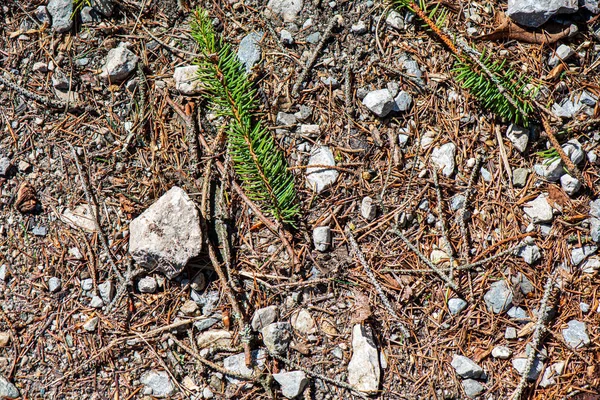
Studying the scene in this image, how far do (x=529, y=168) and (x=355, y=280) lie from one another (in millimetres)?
1134

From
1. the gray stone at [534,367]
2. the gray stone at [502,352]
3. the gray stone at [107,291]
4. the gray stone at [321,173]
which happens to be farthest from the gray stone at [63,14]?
the gray stone at [534,367]

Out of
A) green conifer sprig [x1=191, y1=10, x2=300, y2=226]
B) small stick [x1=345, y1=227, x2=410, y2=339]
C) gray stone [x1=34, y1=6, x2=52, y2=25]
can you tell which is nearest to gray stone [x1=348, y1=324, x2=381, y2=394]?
small stick [x1=345, y1=227, x2=410, y2=339]

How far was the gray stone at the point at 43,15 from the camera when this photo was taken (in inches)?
110

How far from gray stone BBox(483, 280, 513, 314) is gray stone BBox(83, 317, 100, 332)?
86.5 inches

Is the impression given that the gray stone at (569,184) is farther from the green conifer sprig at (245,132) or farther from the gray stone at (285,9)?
the gray stone at (285,9)

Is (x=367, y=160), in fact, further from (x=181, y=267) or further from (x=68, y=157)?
(x=68, y=157)

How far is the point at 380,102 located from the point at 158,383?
2018 millimetres

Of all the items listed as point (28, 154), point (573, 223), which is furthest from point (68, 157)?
point (573, 223)

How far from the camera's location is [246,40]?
106 inches

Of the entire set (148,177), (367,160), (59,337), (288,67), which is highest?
(288,67)

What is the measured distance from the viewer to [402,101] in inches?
102

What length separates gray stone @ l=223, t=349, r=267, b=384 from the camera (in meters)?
2.60

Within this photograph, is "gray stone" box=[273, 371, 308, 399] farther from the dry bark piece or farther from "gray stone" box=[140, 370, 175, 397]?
the dry bark piece

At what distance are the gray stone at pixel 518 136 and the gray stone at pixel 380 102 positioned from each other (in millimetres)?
647
